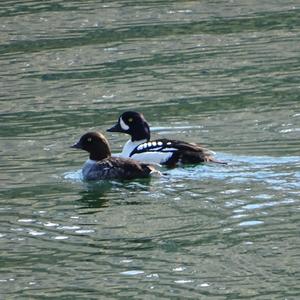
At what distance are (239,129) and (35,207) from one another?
4.03 metres

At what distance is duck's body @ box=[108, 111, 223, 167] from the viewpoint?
1616cm

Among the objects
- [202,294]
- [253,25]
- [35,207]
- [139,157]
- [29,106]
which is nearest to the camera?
[202,294]

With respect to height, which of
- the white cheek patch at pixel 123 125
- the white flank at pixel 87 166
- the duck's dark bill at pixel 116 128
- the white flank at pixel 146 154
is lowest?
the white flank at pixel 146 154

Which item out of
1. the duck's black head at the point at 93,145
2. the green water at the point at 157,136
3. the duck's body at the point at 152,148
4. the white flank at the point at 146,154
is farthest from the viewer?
the duck's black head at the point at 93,145

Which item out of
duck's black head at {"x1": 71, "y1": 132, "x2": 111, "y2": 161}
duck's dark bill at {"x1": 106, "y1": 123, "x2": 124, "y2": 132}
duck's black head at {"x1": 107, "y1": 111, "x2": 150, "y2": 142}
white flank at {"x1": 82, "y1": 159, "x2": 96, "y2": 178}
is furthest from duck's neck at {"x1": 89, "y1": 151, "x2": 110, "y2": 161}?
duck's dark bill at {"x1": 106, "y1": 123, "x2": 124, "y2": 132}

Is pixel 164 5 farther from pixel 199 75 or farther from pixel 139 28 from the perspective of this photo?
pixel 199 75

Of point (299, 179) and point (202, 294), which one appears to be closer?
point (202, 294)

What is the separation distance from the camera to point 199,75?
21.2 meters

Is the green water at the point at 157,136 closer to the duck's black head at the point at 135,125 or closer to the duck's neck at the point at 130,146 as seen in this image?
the duck's neck at the point at 130,146

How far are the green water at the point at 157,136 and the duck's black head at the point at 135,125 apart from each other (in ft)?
2.33

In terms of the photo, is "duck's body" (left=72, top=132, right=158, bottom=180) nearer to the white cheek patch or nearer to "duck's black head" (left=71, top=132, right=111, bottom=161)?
"duck's black head" (left=71, top=132, right=111, bottom=161)

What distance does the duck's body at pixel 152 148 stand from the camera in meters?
16.2


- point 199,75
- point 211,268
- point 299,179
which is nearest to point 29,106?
point 199,75

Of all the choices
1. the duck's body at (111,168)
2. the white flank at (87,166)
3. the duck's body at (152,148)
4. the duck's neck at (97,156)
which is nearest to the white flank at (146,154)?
the duck's body at (152,148)
